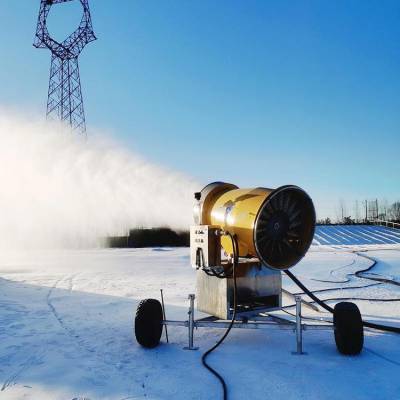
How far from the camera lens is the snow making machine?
4.45 metres

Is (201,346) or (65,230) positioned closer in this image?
(201,346)

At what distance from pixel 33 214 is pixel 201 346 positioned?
2219cm

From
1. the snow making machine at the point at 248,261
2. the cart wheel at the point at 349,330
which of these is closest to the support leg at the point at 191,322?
the snow making machine at the point at 248,261

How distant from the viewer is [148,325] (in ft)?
14.9

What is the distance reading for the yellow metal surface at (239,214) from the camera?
4484 millimetres

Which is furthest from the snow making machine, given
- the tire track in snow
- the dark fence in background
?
the dark fence in background

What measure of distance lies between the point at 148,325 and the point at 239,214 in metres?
1.67

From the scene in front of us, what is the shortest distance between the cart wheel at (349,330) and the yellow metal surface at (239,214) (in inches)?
44.9

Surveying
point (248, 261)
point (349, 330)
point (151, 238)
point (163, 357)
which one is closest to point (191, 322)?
point (163, 357)

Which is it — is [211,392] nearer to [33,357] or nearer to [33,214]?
[33,357]

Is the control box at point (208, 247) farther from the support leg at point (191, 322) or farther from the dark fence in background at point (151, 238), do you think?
the dark fence in background at point (151, 238)

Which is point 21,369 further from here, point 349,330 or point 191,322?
point 349,330

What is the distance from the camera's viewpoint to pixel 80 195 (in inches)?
870

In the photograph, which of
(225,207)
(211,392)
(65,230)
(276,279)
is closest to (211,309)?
(276,279)
